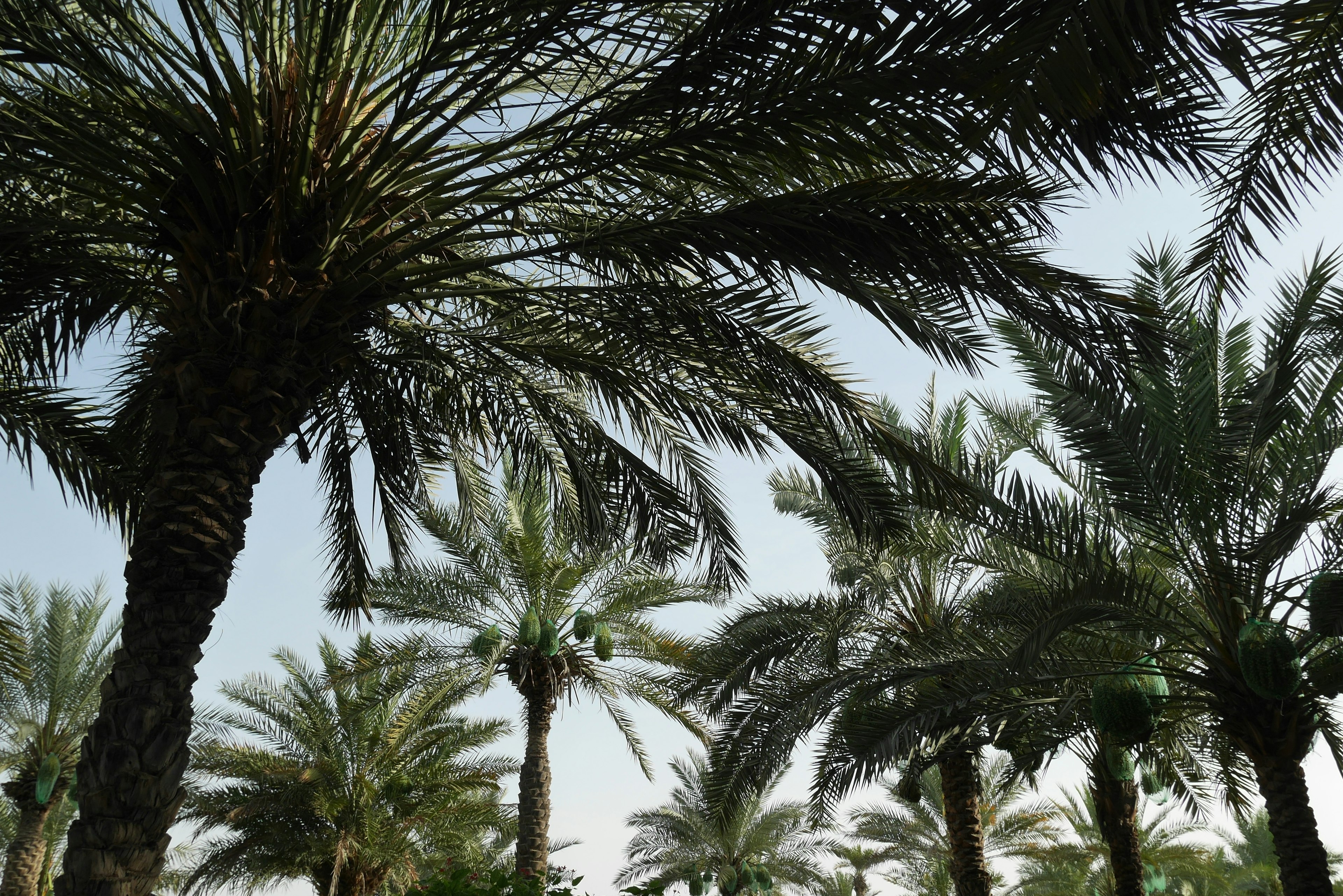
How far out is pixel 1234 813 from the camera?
10852 millimetres

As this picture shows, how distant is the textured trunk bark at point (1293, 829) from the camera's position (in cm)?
779

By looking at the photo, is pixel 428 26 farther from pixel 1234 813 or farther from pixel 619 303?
pixel 1234 813

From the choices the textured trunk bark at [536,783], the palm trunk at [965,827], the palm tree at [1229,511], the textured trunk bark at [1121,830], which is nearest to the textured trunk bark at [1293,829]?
the palm tree at [1229,511]

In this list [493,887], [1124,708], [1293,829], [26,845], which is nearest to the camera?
[493,887]

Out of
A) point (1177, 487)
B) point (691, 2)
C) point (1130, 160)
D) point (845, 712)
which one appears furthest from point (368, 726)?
point (1130, 160)

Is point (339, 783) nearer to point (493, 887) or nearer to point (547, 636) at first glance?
point (547, 636)

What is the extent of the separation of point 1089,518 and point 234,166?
8305mm

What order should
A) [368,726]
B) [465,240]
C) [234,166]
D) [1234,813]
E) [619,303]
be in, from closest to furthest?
[234,166], [619,303], [465,240], [1234,813], [368,726]

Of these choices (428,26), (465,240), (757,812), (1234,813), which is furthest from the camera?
(757,812)

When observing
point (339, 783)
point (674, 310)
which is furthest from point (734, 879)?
point (674, 310)

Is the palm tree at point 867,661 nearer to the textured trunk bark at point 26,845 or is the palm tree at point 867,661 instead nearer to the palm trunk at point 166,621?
the palm trunk at point 166,621

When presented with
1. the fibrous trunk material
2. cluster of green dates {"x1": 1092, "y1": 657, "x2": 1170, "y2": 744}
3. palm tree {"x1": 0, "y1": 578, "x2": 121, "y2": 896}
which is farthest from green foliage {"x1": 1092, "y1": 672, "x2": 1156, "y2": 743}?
palm tree {"x1": 0, "y1": 578, "x2": 121, "y2": 896}

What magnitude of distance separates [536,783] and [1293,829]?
33.5 feet

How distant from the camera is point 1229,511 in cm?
812
